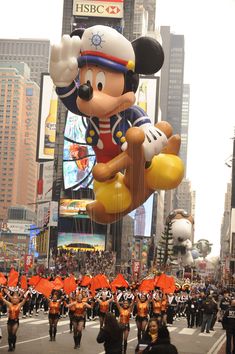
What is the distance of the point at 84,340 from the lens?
2259cm

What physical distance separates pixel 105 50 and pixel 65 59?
0.93 m

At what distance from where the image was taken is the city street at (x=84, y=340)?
19.5m

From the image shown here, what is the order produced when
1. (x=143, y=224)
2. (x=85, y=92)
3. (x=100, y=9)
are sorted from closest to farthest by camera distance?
(x=85, y=92) → (x=100, y=9) → (x=143, y=224)

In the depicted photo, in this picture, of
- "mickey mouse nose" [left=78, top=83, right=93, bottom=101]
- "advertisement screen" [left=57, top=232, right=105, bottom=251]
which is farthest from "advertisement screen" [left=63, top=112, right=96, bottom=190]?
"mickey mouse nose" [left=78, top=83, right=93, bottom=101]

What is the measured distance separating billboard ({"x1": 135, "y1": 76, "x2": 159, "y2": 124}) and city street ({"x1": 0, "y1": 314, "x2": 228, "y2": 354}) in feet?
218

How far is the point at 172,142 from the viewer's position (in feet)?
59.6

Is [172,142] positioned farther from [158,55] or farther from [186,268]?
[186,268]

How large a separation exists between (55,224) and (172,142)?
81751 millimetres

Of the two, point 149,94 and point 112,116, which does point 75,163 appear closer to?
point 149,94

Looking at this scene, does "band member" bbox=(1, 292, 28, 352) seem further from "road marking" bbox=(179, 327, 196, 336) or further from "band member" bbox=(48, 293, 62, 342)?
"road marking" bbox=(179, 327, 196, 336)

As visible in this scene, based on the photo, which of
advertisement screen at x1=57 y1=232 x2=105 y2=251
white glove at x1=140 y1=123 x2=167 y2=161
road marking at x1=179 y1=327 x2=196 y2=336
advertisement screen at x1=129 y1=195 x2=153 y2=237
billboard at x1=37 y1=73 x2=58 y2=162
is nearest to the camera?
white glove at x1=140 y1=123 x2=167 y2=161

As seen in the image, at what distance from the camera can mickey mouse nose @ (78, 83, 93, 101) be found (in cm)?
1670

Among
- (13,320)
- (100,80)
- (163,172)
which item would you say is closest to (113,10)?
(100,80)

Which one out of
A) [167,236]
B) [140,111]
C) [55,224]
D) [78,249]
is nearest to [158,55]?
[140,111]
